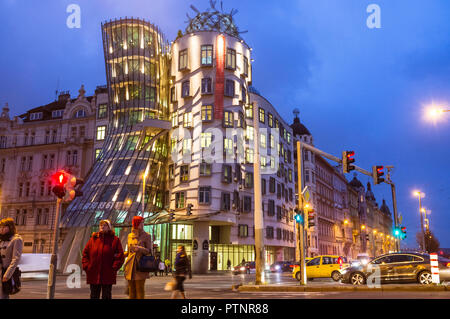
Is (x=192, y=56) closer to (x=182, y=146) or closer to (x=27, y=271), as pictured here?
(x=182, y=146)

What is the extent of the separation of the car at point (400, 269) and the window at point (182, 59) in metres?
37.6

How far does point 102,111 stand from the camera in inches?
2361

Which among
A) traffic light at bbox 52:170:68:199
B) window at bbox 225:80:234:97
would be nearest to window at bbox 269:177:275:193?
window at bbox 225:80:234:97

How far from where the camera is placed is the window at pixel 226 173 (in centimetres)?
4919

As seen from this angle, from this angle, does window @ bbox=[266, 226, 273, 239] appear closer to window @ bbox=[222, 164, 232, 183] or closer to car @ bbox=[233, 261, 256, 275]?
window @ bbox=[222, 164, 232, 183]

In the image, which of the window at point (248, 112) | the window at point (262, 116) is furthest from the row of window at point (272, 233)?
the window at point (262, 116)

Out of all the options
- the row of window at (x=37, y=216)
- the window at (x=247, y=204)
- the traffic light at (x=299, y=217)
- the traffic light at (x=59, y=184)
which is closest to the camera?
the traffic light at (x=59, y=184)

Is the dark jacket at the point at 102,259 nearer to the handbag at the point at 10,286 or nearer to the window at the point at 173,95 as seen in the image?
the handbag at the point at 10,286

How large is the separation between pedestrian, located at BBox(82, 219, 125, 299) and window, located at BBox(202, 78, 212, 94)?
141ft

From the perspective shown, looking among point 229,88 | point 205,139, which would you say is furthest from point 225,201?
point 229,88

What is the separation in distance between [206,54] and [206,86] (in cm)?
394

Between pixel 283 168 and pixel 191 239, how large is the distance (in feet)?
66.5

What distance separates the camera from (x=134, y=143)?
177 feet

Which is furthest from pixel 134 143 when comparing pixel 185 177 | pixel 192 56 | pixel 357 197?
pixel 357 197
